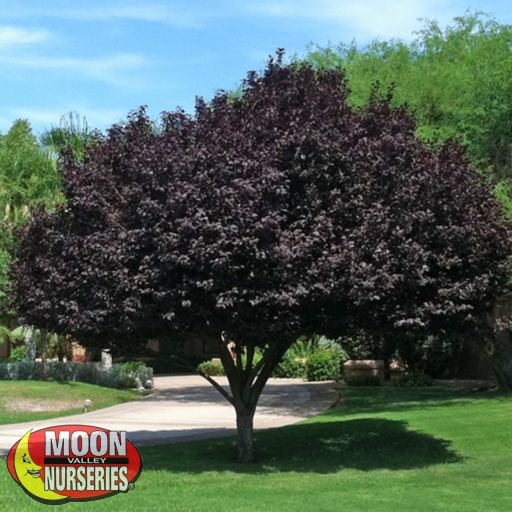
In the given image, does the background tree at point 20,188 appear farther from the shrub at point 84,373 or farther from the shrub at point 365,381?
the shrub at point 365,381

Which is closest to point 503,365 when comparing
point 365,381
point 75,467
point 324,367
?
point 365,381

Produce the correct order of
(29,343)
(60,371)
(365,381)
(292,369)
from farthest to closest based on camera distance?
(292,369), (29,343), (365,381), (60,371)

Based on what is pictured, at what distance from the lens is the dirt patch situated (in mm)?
24558

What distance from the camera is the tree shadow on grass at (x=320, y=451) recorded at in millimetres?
14758

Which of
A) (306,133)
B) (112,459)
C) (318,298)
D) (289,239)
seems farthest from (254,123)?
(112,459)

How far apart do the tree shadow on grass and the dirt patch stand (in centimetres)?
871

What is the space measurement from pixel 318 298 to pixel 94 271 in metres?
3.68

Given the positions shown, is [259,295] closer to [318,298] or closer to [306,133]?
[318,298]

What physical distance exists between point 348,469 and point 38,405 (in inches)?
525

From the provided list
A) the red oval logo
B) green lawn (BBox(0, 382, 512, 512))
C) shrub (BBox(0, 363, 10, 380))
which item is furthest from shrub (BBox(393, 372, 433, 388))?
the red oval logo

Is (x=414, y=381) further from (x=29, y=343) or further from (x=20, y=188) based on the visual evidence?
(x=20, y=188)

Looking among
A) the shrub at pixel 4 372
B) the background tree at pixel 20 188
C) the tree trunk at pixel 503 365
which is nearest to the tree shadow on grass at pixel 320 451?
the tree trunk at pixel 503 365

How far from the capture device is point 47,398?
25781mm

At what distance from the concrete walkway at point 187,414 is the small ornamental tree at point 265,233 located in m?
4.92
